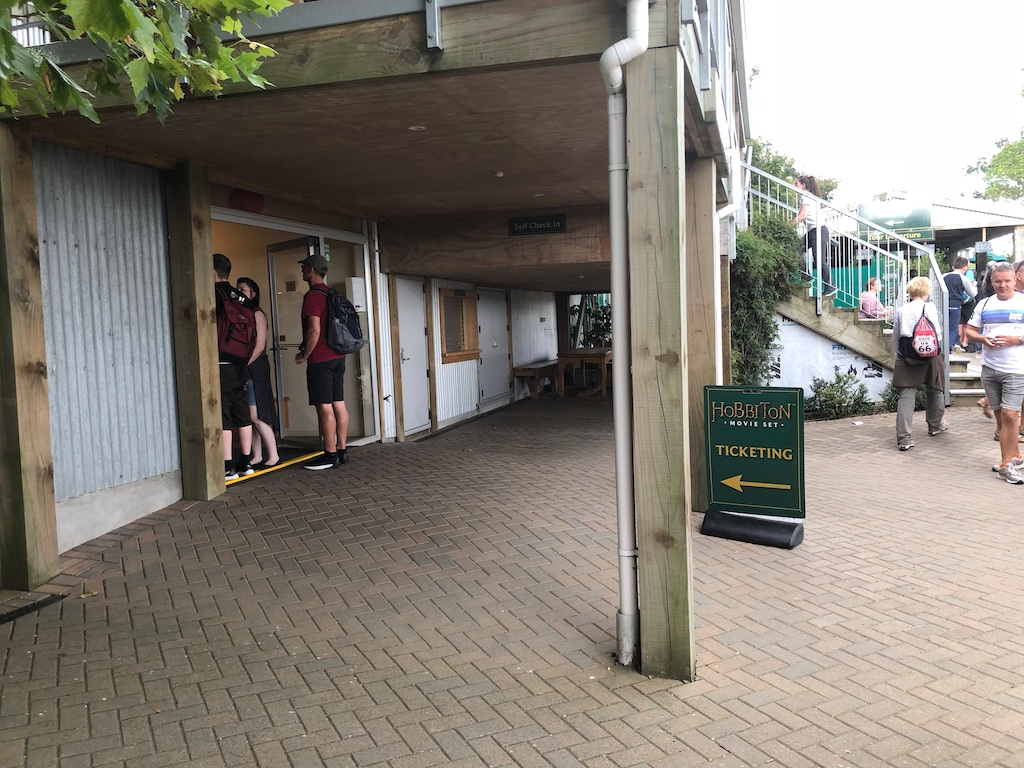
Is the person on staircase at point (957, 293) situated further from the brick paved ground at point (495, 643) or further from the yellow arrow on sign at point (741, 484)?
the yellow arrow on sign at point (741, 484)

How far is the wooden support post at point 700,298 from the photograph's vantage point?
5902mm

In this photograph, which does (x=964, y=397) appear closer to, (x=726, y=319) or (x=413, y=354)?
(x=726, y=319)

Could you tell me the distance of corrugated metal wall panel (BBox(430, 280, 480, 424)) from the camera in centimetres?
1089

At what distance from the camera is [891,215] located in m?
17.3

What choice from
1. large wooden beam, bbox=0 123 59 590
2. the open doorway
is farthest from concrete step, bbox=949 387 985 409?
large wooden beam, bbox=0 123 59 590

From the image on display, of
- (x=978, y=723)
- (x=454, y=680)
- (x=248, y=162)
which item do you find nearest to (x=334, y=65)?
(x=248, y=162)

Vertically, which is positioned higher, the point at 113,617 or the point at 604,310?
the point at 604,310

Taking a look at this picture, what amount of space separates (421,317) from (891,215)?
39.9 ft

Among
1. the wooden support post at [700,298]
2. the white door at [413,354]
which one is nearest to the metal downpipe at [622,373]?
the wooden support post at [700,298]

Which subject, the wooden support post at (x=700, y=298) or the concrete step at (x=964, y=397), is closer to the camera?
the wooden support post at (x=700, y=298)

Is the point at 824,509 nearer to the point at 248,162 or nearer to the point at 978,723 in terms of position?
the point at 978,723

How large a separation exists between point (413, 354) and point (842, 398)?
6257mm

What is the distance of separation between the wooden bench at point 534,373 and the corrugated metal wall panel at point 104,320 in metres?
8.63

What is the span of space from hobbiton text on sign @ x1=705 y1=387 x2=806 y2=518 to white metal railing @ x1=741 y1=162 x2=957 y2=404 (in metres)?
7.16
